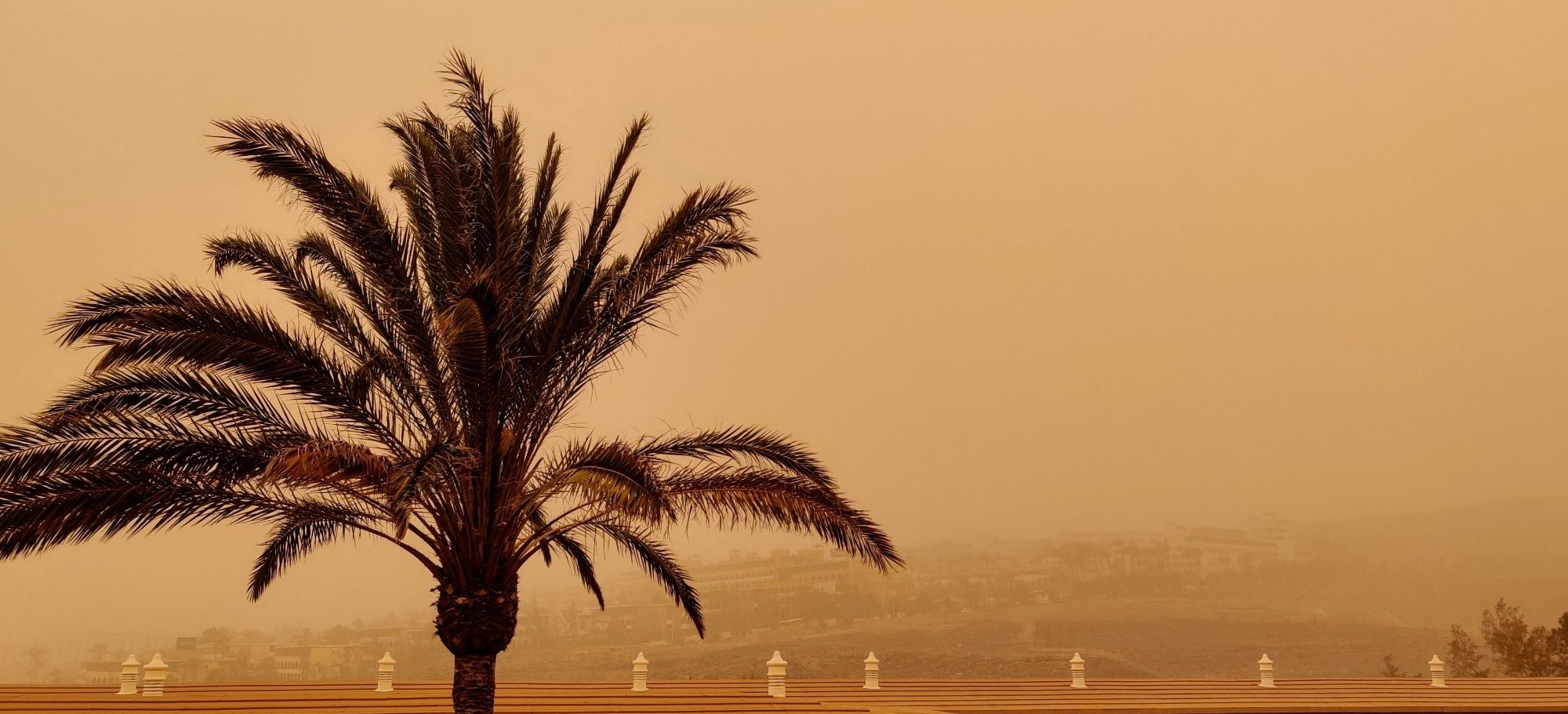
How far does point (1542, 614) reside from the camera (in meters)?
82.6

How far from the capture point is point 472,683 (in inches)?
468

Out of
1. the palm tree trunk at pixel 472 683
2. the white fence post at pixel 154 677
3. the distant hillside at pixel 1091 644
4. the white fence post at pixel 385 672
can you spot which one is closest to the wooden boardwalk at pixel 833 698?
the white fence post at pixel 154 677

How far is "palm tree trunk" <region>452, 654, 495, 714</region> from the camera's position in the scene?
1189 centimetres

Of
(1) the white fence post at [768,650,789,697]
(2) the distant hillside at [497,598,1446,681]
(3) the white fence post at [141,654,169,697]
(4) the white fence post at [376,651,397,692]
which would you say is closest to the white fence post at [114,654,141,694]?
(3) the white fence post at [141,654,169,697]

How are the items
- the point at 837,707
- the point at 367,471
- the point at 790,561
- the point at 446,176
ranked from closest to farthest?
the point at 367,471
the point at 446,176
the point at 837,707
the point at 790,561

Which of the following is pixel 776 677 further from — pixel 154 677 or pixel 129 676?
pixel 129 676

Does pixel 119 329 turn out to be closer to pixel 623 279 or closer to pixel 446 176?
pixel 446 176

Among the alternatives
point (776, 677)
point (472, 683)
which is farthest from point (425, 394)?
point (776, 677)

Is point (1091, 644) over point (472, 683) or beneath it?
beneath

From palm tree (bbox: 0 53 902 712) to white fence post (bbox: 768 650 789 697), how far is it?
6.41 m

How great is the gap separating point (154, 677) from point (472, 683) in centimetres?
749

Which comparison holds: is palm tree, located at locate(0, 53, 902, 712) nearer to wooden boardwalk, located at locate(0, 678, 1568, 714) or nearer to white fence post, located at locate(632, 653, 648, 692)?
wooden boardwalk, located at locate(0, 678, 1568, 714)

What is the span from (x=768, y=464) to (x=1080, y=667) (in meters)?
11.1

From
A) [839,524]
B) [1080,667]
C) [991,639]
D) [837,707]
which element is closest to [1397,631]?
[991,639]
